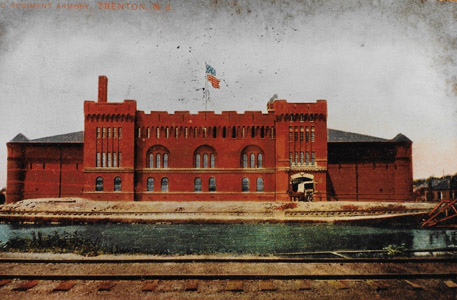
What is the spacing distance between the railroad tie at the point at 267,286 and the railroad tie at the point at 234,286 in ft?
1.75

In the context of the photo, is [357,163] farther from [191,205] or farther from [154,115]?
[154,115]

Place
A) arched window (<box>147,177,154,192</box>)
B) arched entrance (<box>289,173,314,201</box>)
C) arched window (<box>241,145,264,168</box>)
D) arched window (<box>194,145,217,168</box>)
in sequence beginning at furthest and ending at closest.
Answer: arched window (<box>194,145,217,168</box>) → arched window (<box>241,145,264,168</box>) → arched window (<box>147,177,154,192</box>) → arched entrance (<box>289,173,314,201</box>)

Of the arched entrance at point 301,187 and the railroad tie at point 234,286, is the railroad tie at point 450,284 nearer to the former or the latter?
the railroad tie at point 234,286

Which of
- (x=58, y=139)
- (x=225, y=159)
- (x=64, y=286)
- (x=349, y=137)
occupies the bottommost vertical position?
(x=64, y=286)

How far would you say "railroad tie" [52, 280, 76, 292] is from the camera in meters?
9.88

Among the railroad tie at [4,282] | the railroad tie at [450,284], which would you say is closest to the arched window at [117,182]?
the railroad tie at [4,282]

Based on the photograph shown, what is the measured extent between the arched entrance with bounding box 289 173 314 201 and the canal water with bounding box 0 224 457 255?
1144 cm

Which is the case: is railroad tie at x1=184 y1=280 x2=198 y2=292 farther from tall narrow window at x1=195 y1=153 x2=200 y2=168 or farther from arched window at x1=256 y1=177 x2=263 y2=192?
tall narrow window at x1=195 y1=153 x2=200 y2=168

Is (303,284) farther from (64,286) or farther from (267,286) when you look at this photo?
(64,286)

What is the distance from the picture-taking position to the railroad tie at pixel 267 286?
386 inches

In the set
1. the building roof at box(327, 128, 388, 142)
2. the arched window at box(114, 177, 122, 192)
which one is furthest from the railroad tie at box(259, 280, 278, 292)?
the building roof at box(327, 128, 388, 142)

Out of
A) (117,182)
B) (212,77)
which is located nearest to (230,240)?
(212,77)

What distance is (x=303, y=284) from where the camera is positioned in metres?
10.1

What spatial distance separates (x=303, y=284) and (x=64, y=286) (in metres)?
6.65
